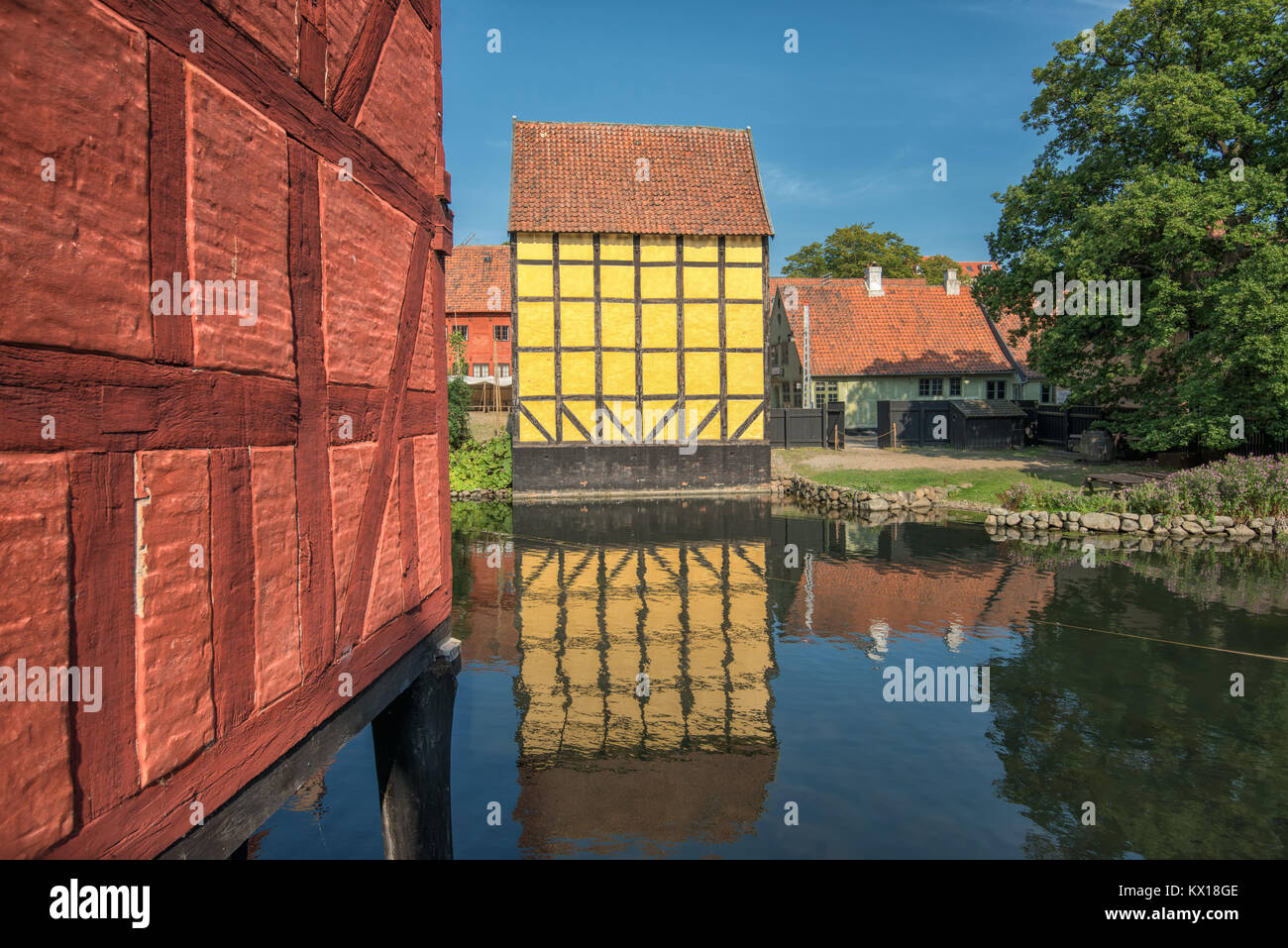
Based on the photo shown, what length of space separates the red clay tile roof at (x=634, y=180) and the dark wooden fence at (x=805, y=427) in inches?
339

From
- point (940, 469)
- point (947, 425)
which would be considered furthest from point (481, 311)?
point (940, 469)

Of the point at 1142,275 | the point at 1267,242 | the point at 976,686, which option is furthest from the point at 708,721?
the point at 1142,275

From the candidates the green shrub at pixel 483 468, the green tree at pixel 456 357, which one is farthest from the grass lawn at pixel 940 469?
the green tree at pixel 456 357

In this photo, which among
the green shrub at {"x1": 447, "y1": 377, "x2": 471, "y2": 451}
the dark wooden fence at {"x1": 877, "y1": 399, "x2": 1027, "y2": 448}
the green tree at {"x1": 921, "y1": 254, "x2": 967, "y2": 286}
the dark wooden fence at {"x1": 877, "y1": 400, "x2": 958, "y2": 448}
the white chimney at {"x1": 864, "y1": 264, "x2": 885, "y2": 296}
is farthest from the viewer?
the green tree at {"x1": 921, "y1": 254, "x2": 967, "y2": 286}

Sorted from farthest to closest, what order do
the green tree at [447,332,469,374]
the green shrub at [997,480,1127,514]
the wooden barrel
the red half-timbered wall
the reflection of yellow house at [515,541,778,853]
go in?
1. the green tree at [447,332,469,374]
2. the wooden barrel
3. the green shrub at [997,480,1127,514]
4. the reflection of yellow house at [515,541,778,853]
5. the red half-timbered wall

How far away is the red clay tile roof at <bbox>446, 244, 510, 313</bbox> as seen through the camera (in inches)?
1793

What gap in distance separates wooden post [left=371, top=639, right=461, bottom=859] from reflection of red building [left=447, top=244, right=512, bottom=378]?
40250mm

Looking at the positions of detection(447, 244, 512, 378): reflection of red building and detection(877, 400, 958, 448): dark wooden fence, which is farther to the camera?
detection(447, 244, 512, 378): reflection of red building

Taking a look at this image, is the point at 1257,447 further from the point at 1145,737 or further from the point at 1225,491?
the point at 1145,737

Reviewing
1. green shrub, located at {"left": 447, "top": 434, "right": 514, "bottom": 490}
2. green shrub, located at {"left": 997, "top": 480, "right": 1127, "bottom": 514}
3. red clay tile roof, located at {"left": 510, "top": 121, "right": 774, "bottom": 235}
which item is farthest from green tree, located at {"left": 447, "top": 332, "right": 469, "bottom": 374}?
green shrub, located at {"left": 997, "top": 480, "right": 1127, "bottom": 514}

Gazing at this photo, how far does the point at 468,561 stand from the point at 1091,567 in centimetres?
1222

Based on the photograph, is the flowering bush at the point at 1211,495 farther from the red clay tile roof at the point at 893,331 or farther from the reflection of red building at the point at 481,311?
the reflection of red building at the point at 481,311

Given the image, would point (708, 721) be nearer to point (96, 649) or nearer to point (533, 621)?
point (533, 621)

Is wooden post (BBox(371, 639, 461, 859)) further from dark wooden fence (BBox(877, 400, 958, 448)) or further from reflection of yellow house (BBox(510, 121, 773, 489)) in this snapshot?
dark wooden fence (BBox(877, 400, 958, 448))
